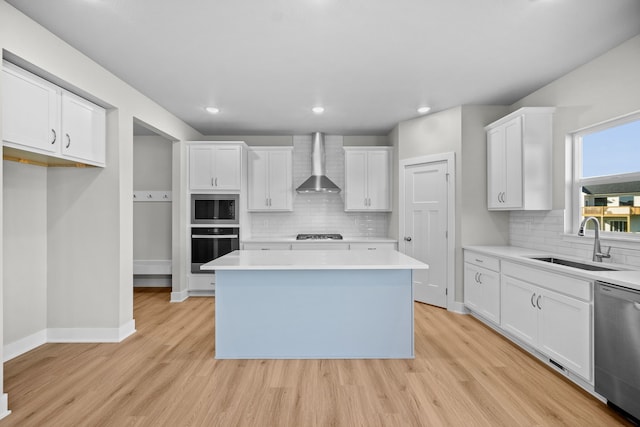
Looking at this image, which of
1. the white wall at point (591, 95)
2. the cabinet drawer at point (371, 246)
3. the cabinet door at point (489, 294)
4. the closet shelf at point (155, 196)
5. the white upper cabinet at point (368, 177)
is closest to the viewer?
the white wall at point (591, 95)

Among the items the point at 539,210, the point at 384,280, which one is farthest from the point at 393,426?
the point at 539,210

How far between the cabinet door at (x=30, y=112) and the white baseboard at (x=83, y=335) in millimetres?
1821

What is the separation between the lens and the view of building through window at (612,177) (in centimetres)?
265

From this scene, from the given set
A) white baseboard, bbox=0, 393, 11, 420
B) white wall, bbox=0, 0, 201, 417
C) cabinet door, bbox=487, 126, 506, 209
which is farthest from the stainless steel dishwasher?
white wall, bbox=0, 0, 201, 417

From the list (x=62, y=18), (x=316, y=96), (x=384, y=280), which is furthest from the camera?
(x=316, y=96)

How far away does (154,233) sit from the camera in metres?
5.43

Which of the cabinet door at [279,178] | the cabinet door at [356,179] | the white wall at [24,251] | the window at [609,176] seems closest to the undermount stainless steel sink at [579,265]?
the window at [609,176]

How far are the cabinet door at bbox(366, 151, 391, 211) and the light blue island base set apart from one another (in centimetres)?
255

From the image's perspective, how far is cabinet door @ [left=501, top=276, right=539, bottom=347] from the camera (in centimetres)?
278

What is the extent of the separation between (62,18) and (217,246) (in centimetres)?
322

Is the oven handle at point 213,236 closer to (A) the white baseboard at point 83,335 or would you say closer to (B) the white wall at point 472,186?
(A) the white baseboard at point 83,335

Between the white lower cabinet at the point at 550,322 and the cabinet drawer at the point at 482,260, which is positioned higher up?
the cabinet drawer at the point at 482,260

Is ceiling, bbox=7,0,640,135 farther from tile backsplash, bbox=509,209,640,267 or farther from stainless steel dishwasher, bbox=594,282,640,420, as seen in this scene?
stainless steel dishwasher, bbox=594,282,640,420

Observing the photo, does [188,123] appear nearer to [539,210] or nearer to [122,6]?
[122,6]
